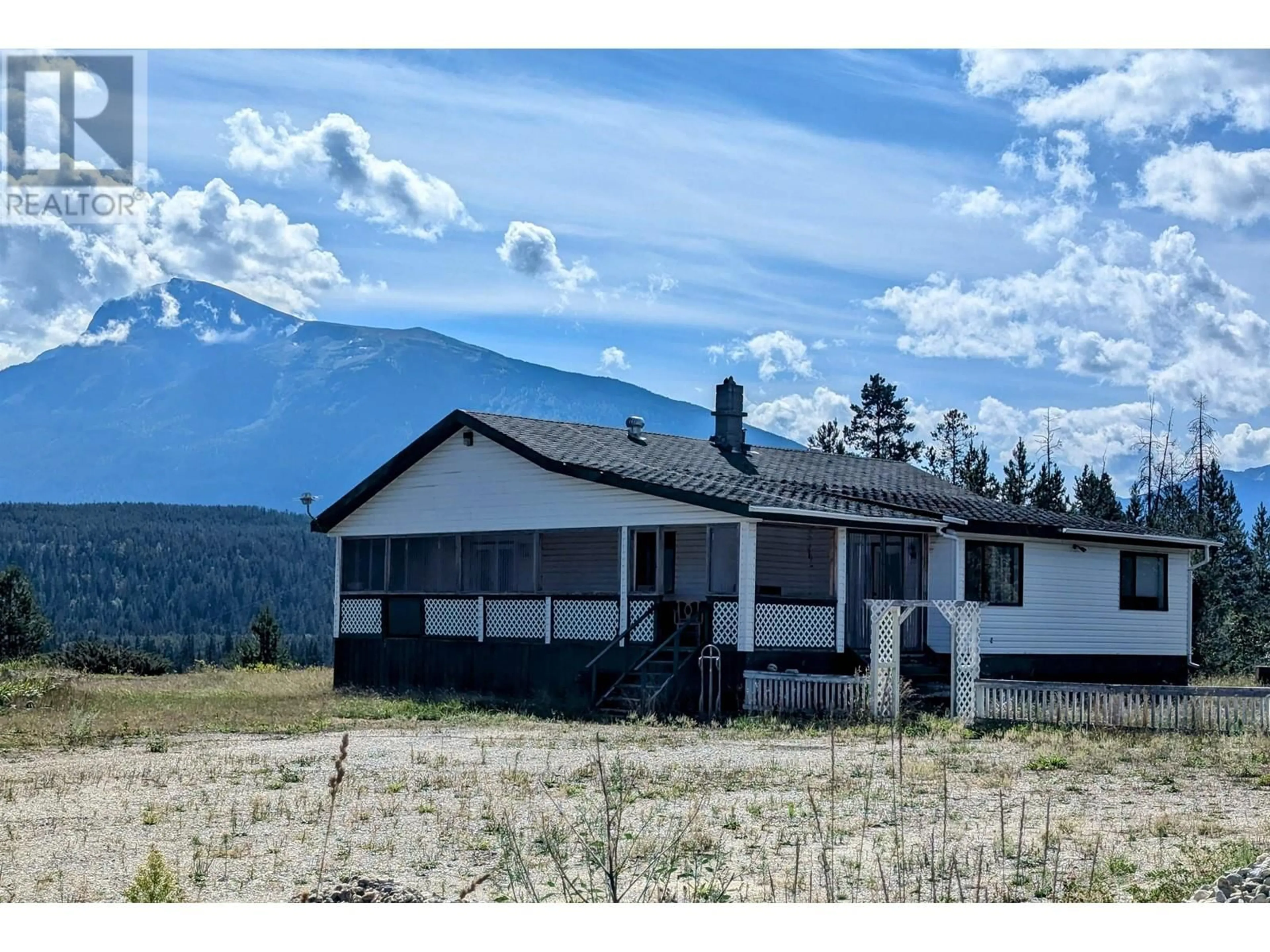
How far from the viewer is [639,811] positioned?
41.7 ft

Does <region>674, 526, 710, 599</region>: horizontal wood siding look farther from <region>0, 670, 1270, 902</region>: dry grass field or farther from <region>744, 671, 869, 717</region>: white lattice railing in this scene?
<region>0, 670, 1270, 902</region>: dry grass field

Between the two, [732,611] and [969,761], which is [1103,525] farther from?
[969,761]

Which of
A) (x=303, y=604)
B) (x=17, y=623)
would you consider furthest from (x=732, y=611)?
(x=303, y=604)

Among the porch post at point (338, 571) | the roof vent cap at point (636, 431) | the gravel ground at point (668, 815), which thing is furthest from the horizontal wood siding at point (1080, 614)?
the porch post at point (338, 571)

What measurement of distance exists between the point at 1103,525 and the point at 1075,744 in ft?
44.5

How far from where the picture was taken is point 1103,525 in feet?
102

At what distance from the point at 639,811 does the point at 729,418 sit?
831 inches

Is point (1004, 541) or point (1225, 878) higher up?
point (1004, 541)

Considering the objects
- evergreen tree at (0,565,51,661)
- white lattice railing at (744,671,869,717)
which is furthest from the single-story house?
evergreen tree at (0,565,51,661)

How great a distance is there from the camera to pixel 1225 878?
9.02 m

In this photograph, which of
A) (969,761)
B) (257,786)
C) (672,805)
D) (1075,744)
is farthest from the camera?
(1075,744)

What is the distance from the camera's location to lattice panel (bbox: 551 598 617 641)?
27.0 m

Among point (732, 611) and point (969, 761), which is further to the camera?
point (732, 611)
